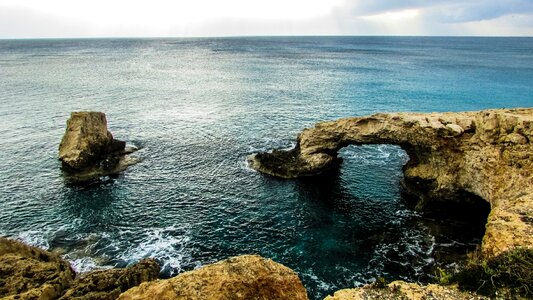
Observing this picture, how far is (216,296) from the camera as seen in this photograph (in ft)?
39.0

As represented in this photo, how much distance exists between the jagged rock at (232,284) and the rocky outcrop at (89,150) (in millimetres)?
34084

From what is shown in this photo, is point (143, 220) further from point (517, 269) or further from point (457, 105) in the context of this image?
point (457, 105)

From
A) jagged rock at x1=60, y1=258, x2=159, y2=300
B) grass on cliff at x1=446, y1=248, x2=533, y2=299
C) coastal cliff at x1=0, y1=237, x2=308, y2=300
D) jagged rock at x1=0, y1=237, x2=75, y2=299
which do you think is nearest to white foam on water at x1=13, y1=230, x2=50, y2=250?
coastal cliff at x1=0, y1=237, x2=308, y2=300

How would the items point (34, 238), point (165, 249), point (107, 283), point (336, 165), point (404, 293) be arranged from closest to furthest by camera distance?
point (404, 293) < point (107, 283) < point (165, 249) < point (34, 238) < point (336, 165)

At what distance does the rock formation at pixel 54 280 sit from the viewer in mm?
18266

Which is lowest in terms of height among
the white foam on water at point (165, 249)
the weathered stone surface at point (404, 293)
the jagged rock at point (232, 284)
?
the white foam on water at point (165, 249)

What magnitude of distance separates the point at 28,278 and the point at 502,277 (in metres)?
23.0

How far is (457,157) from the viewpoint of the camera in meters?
32.7

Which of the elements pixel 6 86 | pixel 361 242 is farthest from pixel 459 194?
pixel 6 86

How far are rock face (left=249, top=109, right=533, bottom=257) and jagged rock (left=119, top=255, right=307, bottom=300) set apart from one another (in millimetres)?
10480

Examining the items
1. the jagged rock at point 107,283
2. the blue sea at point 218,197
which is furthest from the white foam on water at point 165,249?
the jagged rock at point 107,283

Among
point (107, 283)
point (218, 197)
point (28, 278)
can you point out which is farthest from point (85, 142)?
point (107, 283)

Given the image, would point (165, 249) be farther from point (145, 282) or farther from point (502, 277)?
point (502, 277)

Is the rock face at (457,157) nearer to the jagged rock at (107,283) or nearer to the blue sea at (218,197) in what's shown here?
the blue sea at (218,197)
